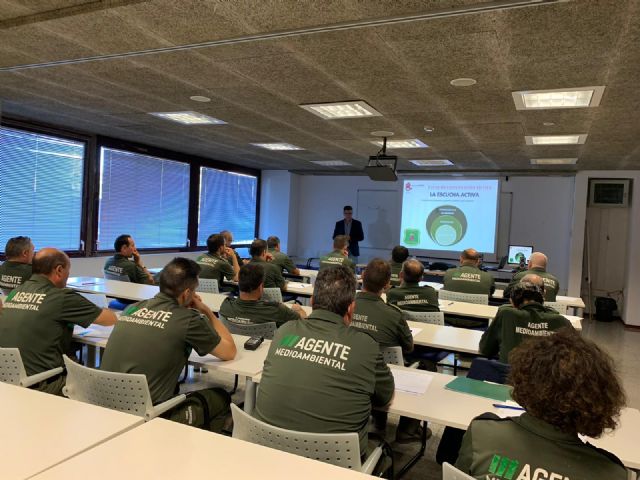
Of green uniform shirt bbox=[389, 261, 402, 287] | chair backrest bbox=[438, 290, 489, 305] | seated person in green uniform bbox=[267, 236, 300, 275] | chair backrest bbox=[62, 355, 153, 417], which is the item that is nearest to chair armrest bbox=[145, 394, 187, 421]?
chair backrest bbox=[62, 355, 153, 417]

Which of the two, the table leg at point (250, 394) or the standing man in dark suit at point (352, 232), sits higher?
the standing man in dark suit at point (352, 232)

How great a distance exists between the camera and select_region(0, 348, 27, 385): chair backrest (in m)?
2.27

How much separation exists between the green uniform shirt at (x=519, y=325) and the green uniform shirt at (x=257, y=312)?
4.38 ft

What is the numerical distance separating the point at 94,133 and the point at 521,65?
6.19 meters

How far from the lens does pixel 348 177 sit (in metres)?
10.9

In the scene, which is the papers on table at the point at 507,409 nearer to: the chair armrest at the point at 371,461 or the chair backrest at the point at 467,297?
the chair armrest at the point at 371,461

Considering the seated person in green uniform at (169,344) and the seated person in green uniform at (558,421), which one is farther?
the seated person in green uniform at (169,344)

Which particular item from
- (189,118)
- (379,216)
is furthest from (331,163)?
(189,118)

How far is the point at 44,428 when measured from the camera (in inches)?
61.4

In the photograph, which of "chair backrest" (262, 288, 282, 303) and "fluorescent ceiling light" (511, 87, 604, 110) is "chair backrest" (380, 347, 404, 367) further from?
"fluorescent ceiling light" (511, 87, 604, 110)

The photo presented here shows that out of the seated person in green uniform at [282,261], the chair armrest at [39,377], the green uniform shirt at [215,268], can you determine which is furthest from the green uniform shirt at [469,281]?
the chair armrest at [39,377]

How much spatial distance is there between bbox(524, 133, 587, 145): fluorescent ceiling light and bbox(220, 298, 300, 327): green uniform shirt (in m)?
4.14

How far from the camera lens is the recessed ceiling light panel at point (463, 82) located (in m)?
3.57

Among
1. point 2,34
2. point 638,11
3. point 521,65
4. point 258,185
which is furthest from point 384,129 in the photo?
point 258,185
